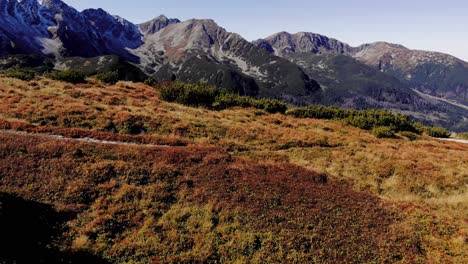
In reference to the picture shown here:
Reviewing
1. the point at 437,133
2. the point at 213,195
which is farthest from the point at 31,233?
the point at 437,133

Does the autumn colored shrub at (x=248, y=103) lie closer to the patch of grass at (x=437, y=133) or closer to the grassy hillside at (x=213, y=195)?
the grassy hillside at (x=213, y=195)

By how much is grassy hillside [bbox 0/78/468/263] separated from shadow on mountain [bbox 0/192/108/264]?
81mm

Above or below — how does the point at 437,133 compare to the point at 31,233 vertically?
above

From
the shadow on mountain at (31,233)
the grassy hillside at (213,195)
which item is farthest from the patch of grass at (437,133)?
the shadow on mountain at (31,233)

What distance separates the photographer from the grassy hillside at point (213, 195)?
14586 millimetres

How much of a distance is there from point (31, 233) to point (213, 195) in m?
9.47

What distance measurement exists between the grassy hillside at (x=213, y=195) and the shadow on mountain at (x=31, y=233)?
8 centimetres

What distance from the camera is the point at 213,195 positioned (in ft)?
60.6

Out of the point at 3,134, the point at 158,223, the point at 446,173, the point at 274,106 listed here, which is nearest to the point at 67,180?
the point at 158,223

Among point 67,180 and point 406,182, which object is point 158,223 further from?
point 406,182

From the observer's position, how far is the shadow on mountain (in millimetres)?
12602

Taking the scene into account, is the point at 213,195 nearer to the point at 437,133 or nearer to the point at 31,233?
the point at 31,233

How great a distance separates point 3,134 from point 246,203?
1893cm

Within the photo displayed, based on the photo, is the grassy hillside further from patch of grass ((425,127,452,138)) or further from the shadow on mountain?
patch of grass ((425,127,452,138))
